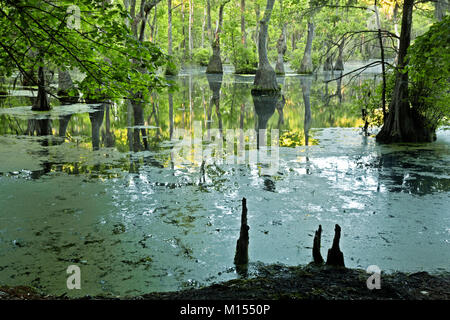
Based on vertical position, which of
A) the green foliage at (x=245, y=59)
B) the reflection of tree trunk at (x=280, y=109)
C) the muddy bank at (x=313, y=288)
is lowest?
the muddy bank at (x=313, y=288)

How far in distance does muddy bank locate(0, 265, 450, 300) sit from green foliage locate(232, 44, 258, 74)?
1247 inches

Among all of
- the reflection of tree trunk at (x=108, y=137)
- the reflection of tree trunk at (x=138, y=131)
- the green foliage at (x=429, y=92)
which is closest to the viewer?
the green foliage at (x=429, y=92)

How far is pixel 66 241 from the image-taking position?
4.43 meters

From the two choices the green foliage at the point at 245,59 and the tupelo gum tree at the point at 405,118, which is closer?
the tupelo gum tree at the point at 405,118

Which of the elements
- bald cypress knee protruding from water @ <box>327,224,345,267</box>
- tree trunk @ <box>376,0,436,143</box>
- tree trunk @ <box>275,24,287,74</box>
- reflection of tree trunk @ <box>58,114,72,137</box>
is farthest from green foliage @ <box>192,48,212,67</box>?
bald cypress knee protruding from water @ <box>327,224,345,267</box>

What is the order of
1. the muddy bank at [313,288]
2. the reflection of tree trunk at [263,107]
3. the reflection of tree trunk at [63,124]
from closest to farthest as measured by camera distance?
1. the muddy bank at [313,288]
2. the reflection of tree trunk at [63,124]
3. the reflection of tree trunk at [263,107]

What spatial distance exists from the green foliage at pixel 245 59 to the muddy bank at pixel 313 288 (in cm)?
3168

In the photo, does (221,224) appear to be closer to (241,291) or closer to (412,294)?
(241,291)

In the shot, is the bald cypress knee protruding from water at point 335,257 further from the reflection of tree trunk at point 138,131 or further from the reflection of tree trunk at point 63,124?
the reflection of tree trunk at point 63,124

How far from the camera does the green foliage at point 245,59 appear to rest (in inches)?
1355

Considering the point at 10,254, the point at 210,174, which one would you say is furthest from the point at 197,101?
the point at 10,254

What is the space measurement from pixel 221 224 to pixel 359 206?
6.55 ft

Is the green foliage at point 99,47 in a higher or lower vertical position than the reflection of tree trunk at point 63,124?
higher

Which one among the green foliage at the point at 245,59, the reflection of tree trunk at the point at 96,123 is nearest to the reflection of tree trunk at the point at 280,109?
the reflection of tree trunk at the point at 96,123
